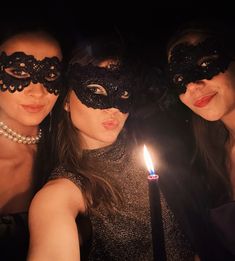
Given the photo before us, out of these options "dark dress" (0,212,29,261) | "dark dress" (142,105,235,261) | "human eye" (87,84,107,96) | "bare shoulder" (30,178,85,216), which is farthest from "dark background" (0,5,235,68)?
"dark dress" (0,212,29,261)

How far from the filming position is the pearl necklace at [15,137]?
1.57 m

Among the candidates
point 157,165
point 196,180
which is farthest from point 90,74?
point 196,180

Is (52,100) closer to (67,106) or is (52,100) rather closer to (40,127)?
(67,106)

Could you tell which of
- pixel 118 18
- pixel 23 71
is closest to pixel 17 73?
pixel 23 71

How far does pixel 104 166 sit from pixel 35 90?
0.51 metres

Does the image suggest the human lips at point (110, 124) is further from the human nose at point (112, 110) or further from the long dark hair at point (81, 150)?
the long dark hair at point (81, 150)

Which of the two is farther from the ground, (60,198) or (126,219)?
(60,198)

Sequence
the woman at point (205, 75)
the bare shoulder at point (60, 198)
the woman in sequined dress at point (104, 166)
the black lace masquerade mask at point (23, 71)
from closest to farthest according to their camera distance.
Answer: the bare shoulder at point (60, 198) → the woman in sequined dress at point (104, 166) → the black lace masquerade mask at point (23, 71) → the woman at point (205, 75)

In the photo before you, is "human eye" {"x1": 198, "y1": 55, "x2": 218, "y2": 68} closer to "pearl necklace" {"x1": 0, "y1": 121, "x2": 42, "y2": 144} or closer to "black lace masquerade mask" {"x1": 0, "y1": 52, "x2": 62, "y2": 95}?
"black lace masquerade mask" {"x1": 0, "y1": 52, "x2": 62, "y2": 95}

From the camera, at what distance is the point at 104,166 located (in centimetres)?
149

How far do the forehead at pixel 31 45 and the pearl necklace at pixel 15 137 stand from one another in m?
0.39

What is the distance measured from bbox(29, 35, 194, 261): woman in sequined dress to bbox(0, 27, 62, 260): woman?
0.39 ft

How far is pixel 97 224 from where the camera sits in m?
1.32

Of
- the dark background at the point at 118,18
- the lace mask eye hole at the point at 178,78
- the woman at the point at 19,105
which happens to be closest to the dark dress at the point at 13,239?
the woman at the point at 19,105
